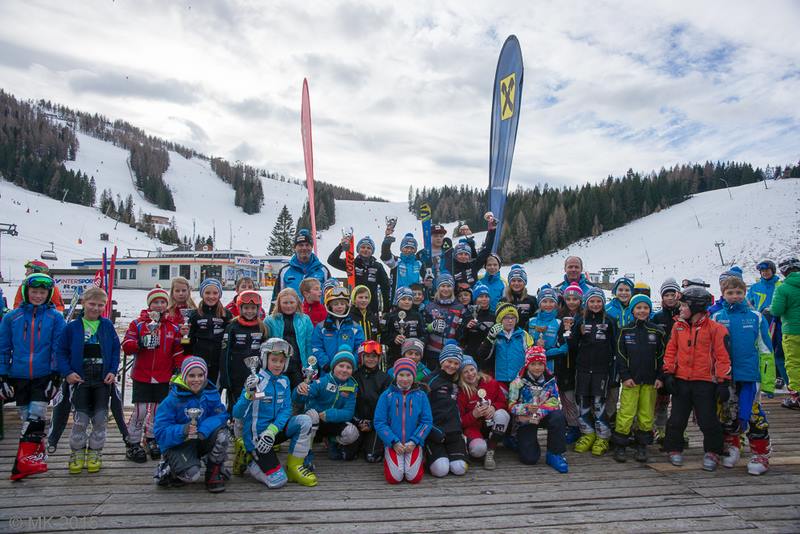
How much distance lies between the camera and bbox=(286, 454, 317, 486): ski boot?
4097 mm

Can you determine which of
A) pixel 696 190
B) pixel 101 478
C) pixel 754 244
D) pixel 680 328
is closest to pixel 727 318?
pixel 680 328

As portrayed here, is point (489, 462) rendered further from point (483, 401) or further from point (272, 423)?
point (272, 423)

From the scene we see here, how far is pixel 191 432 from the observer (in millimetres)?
3865

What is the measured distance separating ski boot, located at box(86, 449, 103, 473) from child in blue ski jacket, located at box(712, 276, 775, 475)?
20.1 ft

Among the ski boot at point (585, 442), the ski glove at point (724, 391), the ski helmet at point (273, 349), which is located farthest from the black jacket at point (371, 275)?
the ski glove at point (724, 391)

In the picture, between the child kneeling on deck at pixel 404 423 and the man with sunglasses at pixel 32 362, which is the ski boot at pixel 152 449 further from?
the child kneeling on deck at pixel 404 423

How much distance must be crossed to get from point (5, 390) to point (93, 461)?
1.05 metres

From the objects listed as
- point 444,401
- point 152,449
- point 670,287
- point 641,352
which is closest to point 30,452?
point 152,449

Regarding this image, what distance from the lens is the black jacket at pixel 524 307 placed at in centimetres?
606

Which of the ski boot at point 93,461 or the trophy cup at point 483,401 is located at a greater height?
the trophy cup at point 483,401

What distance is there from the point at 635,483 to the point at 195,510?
148 inches

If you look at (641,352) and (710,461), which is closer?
(710,461)

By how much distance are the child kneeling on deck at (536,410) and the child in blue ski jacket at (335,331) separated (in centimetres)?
187

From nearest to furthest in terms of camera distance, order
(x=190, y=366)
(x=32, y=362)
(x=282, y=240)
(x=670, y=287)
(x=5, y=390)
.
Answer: (x=190, y=366) < (x=5, y=390) < (x=32, y=362) < (x=670, y=287) < (x=282, y=240)
